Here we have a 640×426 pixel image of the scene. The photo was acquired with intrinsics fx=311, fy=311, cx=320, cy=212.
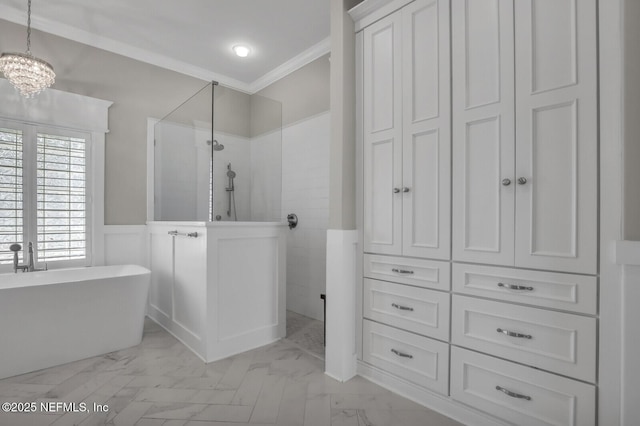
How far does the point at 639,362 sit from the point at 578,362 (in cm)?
19

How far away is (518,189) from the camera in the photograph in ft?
4.58

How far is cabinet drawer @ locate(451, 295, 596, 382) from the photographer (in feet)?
4.04

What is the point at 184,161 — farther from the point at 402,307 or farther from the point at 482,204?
the point at 482,204

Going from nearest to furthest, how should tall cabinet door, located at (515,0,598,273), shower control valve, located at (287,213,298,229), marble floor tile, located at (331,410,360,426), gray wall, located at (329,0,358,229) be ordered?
tall cabinet door, located at (515,0,598,273), marble floor tile, located at (331,410,360,426), gray wall, located at (329,0,358,229), shower control valve, located at (287,213,298,229)

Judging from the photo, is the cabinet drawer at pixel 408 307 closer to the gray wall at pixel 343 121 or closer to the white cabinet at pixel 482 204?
the white cabinet at pixel 482 204

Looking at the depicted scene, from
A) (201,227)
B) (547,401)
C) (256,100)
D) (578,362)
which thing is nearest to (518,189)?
(578,362)

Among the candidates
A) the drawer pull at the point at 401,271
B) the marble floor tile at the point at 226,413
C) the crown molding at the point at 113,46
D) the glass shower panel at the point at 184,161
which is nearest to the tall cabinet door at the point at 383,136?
the drawer pull at the point at 401,271

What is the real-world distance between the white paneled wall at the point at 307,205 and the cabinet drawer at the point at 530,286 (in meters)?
1.64

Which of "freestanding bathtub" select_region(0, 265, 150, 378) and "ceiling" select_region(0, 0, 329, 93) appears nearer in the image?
"freestanding bathtub" select_region(0, 265, 150, 378)

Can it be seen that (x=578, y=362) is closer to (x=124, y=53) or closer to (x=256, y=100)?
(x=256, y=100)

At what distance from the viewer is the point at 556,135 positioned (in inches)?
51.1

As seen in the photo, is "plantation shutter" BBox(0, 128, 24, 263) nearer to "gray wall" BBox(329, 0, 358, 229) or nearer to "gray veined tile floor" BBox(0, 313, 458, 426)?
"gray veined tile floor" BBox(0, 313, 458, 426)

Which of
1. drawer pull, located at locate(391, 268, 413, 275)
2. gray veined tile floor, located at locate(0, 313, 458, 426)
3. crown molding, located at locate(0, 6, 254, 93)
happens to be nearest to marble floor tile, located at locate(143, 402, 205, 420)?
gray veined tile floor, located at locate(0, 313, 458, 426)

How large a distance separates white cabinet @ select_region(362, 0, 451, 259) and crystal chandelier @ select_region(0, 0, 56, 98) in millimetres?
2343
